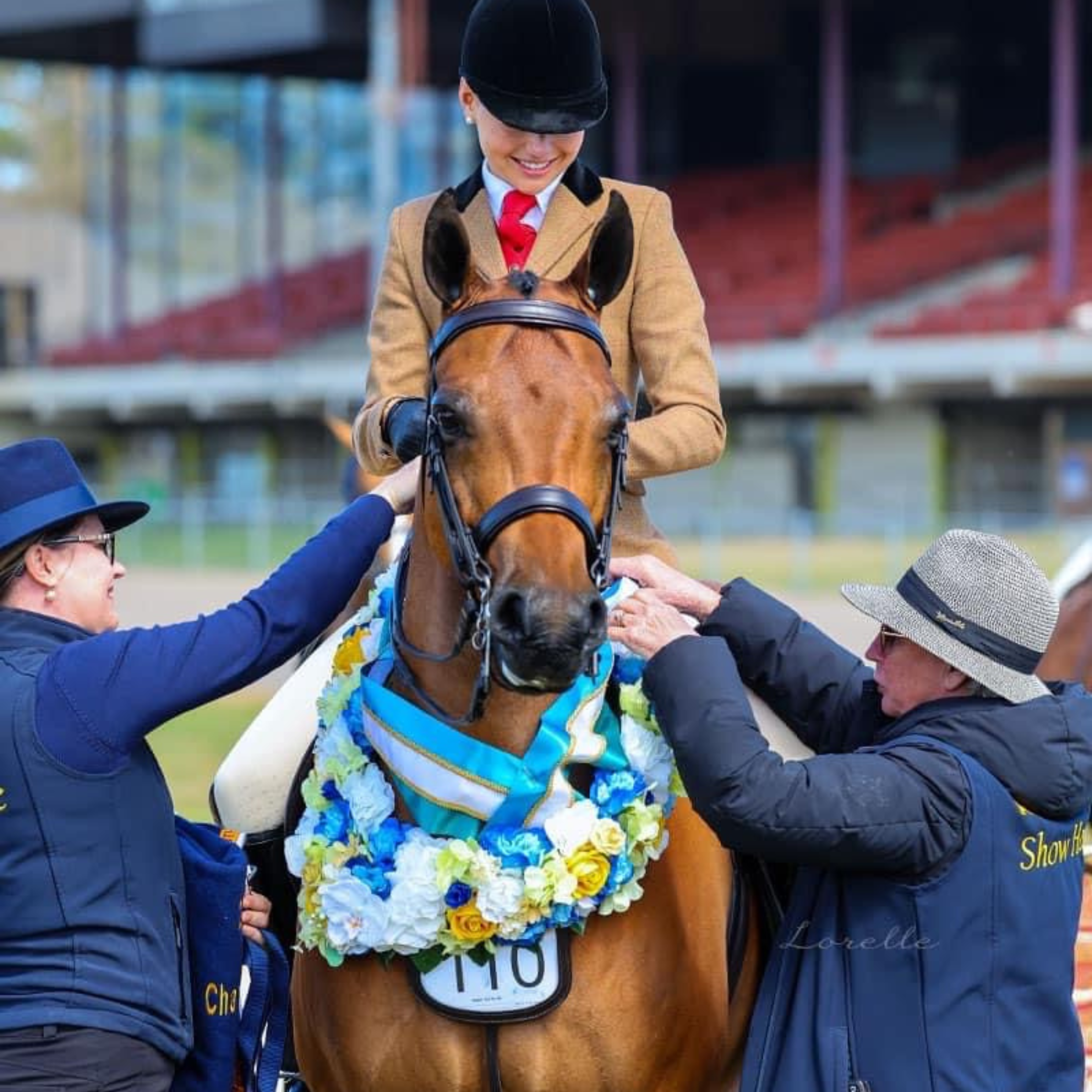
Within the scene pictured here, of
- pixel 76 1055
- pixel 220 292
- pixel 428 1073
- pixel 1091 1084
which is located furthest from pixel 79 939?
pixel 220 292

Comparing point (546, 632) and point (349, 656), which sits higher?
point (546, 632)

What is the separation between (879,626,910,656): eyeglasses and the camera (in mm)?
3539

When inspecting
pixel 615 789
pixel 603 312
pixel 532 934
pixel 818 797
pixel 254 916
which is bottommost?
pixel 254 916

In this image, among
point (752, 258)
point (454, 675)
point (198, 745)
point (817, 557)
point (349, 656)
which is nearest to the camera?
point (454, 675)

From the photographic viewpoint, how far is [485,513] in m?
3.14

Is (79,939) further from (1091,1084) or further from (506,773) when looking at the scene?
(1091,1084)

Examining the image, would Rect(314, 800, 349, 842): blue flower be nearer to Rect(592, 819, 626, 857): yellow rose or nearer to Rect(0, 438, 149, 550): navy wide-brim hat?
Rect(592, 819, 626, 857): yellow rose

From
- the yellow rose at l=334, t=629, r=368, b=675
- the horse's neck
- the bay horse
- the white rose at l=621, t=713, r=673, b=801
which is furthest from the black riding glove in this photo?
the white rose at l=621, t=713, r=673, b=801

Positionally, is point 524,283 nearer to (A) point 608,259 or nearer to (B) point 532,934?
(A) point 608,259

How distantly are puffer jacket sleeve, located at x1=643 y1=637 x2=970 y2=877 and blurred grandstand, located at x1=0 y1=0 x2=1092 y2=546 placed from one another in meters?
17.1

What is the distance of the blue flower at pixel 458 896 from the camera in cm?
342

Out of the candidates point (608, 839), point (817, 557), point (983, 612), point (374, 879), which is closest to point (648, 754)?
point (608, 839)

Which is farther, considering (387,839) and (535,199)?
(535,199)

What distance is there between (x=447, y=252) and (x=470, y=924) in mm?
1191
